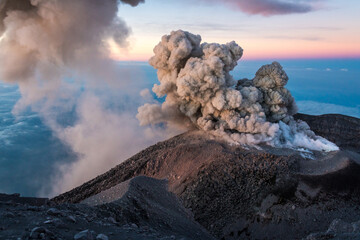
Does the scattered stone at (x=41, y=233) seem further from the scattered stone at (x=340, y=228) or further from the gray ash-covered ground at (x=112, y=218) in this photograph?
the scattered stone at (x=340, y=228)

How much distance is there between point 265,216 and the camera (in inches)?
708

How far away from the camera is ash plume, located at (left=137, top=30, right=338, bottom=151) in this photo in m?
27.3

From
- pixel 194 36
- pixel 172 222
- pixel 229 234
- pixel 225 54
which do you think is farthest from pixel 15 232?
pixel 194 36

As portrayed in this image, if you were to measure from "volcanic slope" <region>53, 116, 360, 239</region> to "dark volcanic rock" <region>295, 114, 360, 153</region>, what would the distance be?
1279 cm

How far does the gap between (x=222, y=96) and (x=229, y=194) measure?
36.3 ft

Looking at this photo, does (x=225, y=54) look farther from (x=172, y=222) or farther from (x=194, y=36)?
(x=172, y=222)

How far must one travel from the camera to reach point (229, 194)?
19.3 m

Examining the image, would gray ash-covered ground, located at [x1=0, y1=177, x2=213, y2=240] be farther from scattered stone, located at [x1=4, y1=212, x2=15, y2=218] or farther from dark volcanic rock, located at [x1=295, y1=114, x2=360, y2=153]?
dark volcanic rock, located at [x1=295, y1=114, x2=360, y2=153]

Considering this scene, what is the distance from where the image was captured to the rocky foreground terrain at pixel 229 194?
13.3 metres

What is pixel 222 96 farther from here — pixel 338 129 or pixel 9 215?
pixel 9 215

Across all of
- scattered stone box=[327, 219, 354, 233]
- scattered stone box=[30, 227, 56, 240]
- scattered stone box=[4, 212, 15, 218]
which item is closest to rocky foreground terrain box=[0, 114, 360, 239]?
scattered stone box=[327, 219, 354, 233]

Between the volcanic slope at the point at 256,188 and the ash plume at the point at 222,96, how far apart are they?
3.73m

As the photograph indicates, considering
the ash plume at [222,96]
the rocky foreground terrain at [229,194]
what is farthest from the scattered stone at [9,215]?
the ash plume at [222,96]

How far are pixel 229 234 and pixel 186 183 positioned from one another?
4472 millimetres
